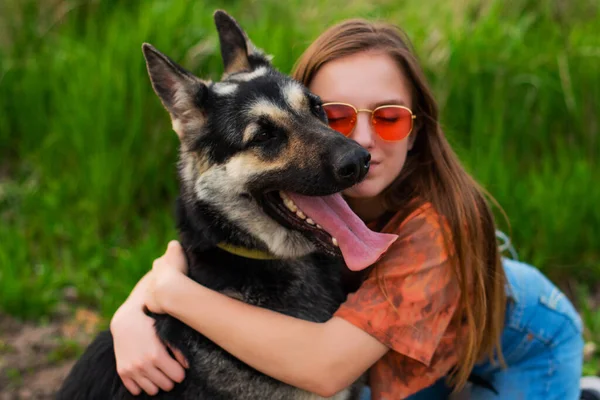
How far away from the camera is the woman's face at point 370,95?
2643 millimetres

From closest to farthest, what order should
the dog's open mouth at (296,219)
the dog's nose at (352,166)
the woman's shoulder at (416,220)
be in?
the dog's nose at (352,166) → the dog's open mouth at (296,219) → the woman's shoulder at (416,220)

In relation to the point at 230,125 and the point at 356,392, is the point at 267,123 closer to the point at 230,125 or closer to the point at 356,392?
the point at 230,125

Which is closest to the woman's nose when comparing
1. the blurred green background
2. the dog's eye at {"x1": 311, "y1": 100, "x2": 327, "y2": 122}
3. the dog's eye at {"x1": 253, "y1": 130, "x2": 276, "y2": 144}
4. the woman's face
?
the woman's face

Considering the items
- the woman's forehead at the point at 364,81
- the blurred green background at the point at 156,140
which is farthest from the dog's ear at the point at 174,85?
the blurred green background at the point at 156,140

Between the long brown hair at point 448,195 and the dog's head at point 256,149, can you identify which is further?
the long brown hair at point 448,195

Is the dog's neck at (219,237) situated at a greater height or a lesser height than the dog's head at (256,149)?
lesser

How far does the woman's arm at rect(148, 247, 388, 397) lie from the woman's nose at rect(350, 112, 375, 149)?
0.72 meters

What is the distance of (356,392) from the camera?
274 cm

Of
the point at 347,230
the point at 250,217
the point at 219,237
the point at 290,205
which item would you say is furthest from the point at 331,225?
the point at 219,237

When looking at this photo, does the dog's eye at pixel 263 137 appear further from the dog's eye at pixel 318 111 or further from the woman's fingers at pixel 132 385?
the woman's fingers at pixel 132 385

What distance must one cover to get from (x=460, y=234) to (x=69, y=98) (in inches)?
129

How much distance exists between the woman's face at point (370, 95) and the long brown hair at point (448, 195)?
5cm

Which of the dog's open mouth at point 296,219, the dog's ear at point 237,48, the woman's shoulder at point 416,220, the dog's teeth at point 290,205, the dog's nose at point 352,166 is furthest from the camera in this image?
the dog's ear at point 237,48

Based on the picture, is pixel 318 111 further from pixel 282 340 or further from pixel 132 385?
pixel 132 385
